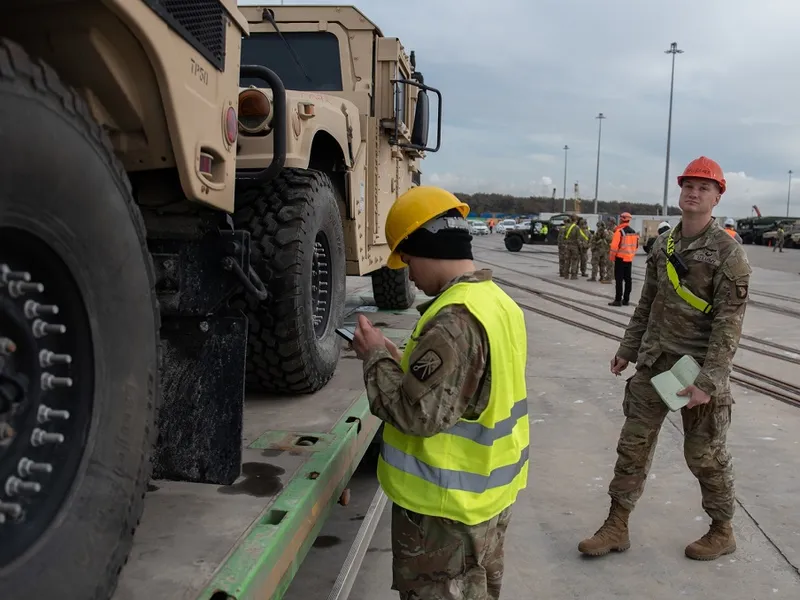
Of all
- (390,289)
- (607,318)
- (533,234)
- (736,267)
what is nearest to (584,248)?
(607,318)

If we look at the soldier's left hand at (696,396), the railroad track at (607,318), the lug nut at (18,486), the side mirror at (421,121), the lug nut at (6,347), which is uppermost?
the side mirror at (421,121)

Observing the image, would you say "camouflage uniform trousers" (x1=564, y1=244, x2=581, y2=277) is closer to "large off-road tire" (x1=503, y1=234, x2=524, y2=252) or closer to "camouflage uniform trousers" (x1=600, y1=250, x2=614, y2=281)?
"camouflage uniform trousers" (x1=600, y1=250, x2=614, y2=281)

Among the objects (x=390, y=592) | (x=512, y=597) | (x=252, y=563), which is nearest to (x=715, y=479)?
(x=512, y=597)

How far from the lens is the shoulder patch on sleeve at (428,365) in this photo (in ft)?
6.46

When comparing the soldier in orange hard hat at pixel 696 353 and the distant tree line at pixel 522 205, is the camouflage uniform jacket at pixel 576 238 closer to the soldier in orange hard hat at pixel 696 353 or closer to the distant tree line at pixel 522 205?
the soldier in orange hard hat at pixel 696 353

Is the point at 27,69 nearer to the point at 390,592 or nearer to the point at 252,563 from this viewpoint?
the point at 252,563

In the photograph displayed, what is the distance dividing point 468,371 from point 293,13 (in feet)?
13.5

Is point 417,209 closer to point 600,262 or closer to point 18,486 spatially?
point 18,486

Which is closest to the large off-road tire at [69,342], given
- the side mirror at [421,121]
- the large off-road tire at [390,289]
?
the side mirror at [421,121]

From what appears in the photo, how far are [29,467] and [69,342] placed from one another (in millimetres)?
243

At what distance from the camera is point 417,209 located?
215 centimetres

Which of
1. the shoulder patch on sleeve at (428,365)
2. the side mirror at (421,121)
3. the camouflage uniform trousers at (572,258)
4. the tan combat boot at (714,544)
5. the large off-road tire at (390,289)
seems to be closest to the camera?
the shoulder patch on sleeve at (428,365)

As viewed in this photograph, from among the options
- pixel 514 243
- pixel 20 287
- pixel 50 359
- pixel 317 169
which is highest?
pixel 317 169

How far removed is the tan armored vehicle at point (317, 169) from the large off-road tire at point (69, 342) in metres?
0.86
